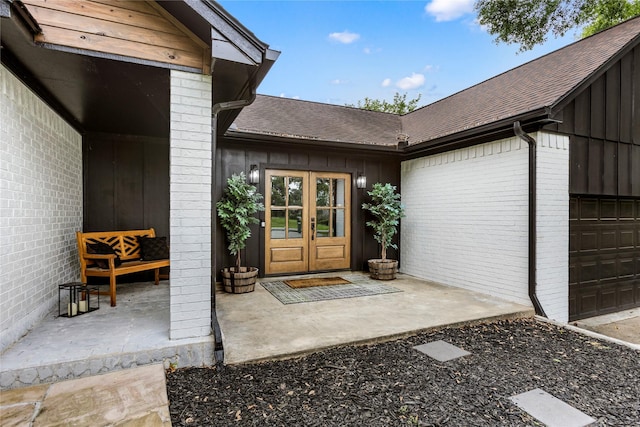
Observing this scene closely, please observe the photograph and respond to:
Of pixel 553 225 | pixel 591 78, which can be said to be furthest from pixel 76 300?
pixel 591 78

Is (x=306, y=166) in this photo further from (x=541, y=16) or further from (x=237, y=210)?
(x=541, y=16)

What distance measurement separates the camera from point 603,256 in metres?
4.89

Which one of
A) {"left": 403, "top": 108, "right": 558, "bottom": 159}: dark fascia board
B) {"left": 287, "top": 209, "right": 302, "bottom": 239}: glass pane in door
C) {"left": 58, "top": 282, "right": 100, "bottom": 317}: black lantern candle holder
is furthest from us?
{"left": 287, "top": 209, "right": 302, "bottom": 239}: glass pane in door

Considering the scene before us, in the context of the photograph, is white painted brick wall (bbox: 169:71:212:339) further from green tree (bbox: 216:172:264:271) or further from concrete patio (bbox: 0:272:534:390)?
green tree (bbox: 216:172:264:271)

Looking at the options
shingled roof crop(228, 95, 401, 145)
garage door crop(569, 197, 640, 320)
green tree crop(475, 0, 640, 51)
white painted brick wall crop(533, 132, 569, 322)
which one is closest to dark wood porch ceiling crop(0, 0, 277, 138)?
shingled roof crop(228, 95, 401, 145)

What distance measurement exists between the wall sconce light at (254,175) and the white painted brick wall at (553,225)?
160 inches

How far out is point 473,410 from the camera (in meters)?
2.11

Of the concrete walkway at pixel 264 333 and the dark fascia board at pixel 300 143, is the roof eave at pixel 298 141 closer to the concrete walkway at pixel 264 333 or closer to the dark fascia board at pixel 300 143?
the dark fascia board at pixel 300 143

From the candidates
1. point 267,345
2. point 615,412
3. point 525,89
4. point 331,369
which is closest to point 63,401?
point 267,345

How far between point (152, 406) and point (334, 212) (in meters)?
4.63

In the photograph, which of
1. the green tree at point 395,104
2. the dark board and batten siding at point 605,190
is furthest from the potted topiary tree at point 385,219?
the green tree at point 395,104

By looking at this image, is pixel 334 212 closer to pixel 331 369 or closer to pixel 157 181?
pixel 157 181

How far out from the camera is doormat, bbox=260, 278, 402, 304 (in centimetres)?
447

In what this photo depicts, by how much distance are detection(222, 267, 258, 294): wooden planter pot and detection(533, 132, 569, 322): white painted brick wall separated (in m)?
3.86
